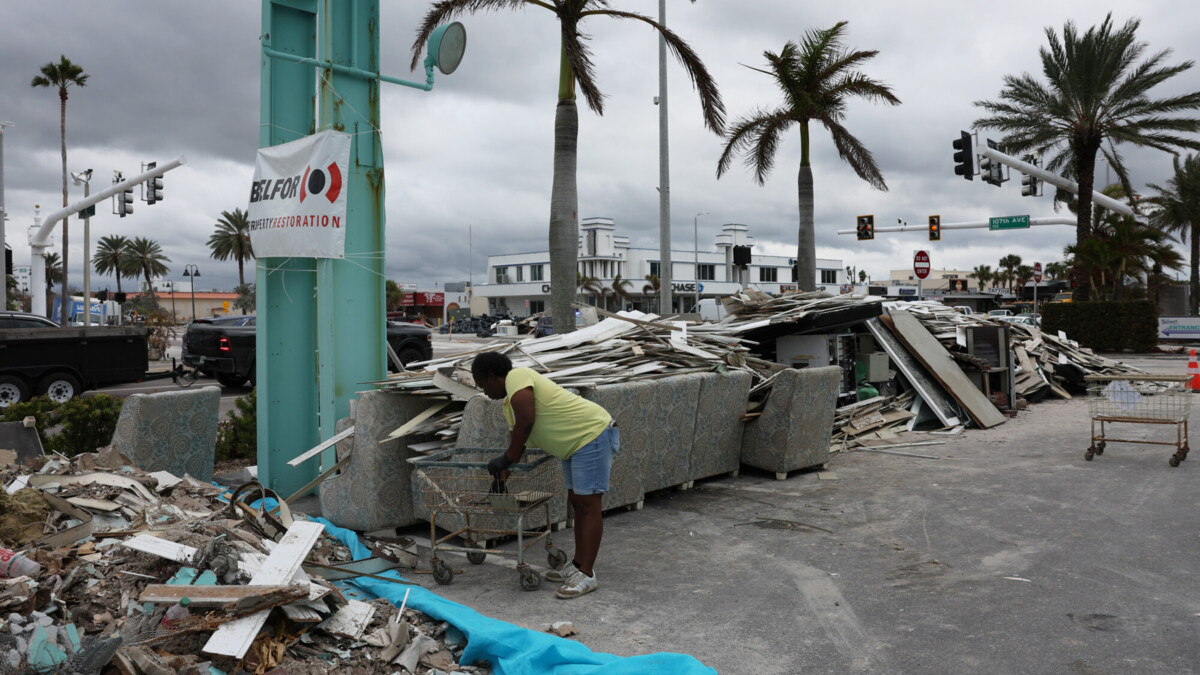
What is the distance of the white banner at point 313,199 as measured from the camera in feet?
24.7

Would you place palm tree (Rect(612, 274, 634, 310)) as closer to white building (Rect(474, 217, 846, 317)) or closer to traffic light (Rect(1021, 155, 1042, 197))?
white building (Rect(474, 217, 846, 317))

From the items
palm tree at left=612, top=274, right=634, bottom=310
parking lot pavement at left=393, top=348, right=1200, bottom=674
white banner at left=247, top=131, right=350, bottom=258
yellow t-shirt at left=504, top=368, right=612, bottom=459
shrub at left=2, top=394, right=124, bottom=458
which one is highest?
palm tree at left=612, top=274, right=634, bottom=310

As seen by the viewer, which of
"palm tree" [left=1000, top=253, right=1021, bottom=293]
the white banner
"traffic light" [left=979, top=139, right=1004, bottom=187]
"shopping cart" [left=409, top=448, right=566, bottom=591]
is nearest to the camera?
"shopping cart" [left=409, top=448, right=566, bottom=591]

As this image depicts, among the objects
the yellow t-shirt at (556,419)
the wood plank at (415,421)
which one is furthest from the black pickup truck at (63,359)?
the yellow t-shirt at (556,419)

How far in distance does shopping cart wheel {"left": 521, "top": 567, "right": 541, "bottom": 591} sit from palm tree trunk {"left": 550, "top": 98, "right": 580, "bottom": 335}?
7.83 metres

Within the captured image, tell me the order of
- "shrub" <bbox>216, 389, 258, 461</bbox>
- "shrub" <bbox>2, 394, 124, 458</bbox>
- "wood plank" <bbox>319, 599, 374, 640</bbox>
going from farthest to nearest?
"shrub" <bbox>216, 389, 258, 461</bbox> < "shrub" <bbox>2, 394, 124, 458</bbox> < "wood plank" <bbox>319, 599, 374, 640</bbox>

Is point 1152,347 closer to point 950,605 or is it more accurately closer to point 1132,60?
point 1132,60

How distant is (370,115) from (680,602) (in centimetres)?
567

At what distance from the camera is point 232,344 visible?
669 inches

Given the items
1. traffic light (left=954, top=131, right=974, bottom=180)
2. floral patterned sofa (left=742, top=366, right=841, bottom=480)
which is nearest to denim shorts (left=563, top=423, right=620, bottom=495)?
floral patterned sofa (left=742, top=366, right=841, bottom=480)

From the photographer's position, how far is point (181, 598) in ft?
12.9

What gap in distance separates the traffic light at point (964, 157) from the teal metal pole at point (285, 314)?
20.3 metres

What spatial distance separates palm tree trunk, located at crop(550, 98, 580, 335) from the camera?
→ 42.8 ft

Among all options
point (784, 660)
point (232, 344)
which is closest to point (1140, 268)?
point (232, 344)
